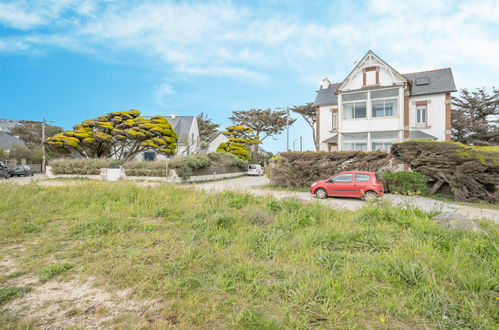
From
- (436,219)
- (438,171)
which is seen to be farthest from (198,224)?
(438,171)

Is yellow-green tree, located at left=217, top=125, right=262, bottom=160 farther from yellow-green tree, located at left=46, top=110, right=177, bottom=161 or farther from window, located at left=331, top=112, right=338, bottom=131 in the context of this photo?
window, located at left=331, top=112, right=338, bottom=131

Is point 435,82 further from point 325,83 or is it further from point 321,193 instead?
point 321,193

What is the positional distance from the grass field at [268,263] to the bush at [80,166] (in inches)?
655

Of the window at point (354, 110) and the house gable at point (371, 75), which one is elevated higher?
the house gable at point (371, 75)

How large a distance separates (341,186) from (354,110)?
1156cm

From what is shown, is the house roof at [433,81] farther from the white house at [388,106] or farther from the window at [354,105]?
the window at [354,105]

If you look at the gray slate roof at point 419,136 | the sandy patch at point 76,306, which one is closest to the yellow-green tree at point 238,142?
the gray slate roof at point 419,136

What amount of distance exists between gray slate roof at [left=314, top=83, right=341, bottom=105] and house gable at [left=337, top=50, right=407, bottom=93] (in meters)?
2.57

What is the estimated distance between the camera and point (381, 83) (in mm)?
20828

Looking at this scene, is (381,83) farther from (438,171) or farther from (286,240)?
(286,240)

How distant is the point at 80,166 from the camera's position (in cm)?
2253

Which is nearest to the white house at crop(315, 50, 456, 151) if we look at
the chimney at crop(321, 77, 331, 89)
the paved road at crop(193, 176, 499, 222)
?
the chimney at crop(321, 77, 331, 89)

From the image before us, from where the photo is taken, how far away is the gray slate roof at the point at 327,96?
24.5m

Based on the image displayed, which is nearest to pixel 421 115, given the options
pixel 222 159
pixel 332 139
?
pixel 332 139
